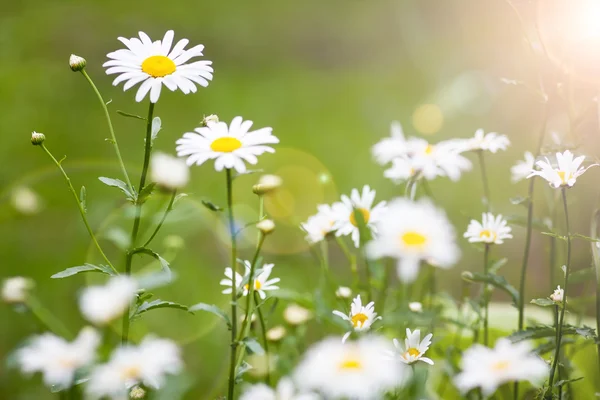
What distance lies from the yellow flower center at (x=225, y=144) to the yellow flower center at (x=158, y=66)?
0.16 metres

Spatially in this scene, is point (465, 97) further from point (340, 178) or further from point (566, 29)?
point (566, 29)

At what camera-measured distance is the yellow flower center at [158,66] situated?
0.92m

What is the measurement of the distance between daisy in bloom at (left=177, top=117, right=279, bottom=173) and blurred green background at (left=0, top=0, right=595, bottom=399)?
197mm

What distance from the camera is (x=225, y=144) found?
824mm

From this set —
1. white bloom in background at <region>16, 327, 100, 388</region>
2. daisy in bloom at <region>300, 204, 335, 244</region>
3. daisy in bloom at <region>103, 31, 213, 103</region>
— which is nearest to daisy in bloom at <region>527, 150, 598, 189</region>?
daisy in bloom at <region>300, 204, 335, 244</region>

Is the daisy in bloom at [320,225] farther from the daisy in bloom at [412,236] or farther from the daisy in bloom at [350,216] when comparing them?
the daisy in bloom at [412,236]

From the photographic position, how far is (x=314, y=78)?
4031mm

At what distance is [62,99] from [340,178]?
1.66 m

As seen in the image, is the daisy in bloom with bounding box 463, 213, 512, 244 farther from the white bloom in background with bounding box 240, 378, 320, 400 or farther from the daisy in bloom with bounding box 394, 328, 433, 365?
the white bloom in background with bounding box 240, 378, 320, 400

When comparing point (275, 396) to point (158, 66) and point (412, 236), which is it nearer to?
point (412, 236)

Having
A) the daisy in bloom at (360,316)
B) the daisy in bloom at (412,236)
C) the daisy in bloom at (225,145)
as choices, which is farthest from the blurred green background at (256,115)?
the daisy in bloom at (412,236)

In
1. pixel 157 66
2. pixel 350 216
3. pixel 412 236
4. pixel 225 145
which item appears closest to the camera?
pixel 412 236

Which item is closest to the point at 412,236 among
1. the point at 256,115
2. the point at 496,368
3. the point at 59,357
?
the point at 496,368

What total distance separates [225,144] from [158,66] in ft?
0.65
